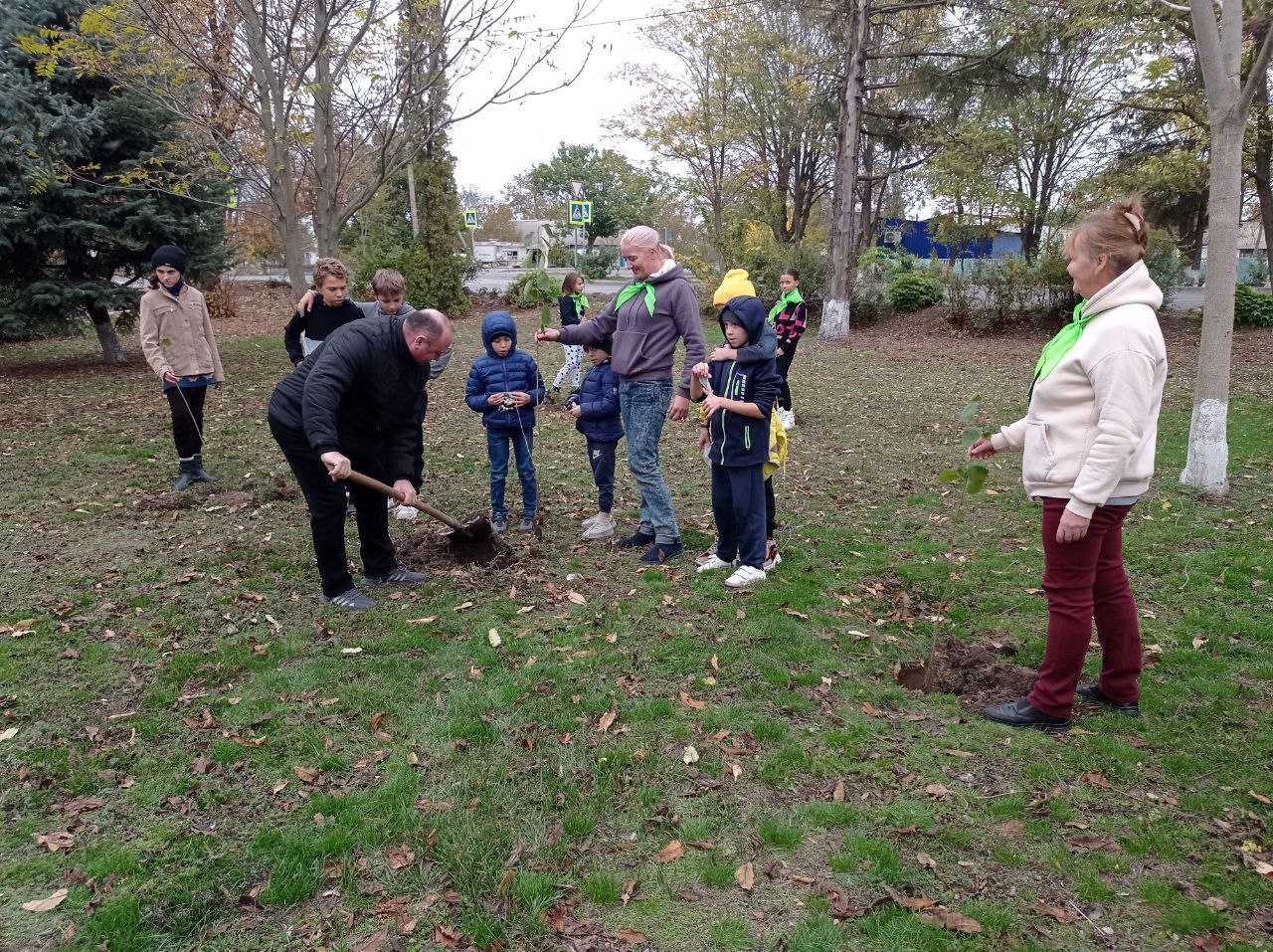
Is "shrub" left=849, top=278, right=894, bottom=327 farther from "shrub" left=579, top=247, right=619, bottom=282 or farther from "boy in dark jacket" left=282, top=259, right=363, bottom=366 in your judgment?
"boy in dark jacket" left=282, top=259, right=363, bottom=366

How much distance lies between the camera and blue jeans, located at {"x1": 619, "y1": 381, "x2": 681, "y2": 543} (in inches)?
209

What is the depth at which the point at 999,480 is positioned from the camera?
7.59m

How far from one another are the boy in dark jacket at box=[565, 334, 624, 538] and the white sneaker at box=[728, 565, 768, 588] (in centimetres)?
134

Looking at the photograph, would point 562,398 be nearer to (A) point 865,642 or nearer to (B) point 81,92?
(A) point 865,642

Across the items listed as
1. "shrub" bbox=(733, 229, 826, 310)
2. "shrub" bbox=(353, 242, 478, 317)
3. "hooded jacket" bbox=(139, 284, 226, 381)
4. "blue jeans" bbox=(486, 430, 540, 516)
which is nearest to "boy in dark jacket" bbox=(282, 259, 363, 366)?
"hooded jacket" bbox=(139, 284, 226, 381)

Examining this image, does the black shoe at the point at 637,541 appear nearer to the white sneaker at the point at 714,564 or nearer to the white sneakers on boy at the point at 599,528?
the white sneakers on boy at the point at 599,528

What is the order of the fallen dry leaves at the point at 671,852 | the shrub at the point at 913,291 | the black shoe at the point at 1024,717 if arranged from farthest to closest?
the shrub at the point at 913,291 → the black shoe at the point at 1024,717 → the fallen dry leaves at the point at 671,852

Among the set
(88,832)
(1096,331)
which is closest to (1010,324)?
(1096,331)

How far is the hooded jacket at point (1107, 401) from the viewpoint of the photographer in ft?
10.0

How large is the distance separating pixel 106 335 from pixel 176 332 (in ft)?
28.0

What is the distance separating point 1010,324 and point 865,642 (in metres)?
18.0

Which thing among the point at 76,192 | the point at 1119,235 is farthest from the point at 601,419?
the point at 76,192

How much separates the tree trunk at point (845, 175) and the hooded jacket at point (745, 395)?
15463 mm

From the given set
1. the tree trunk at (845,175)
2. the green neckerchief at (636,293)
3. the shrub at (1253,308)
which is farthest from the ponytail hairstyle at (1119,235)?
the shrub at (1253,308)
